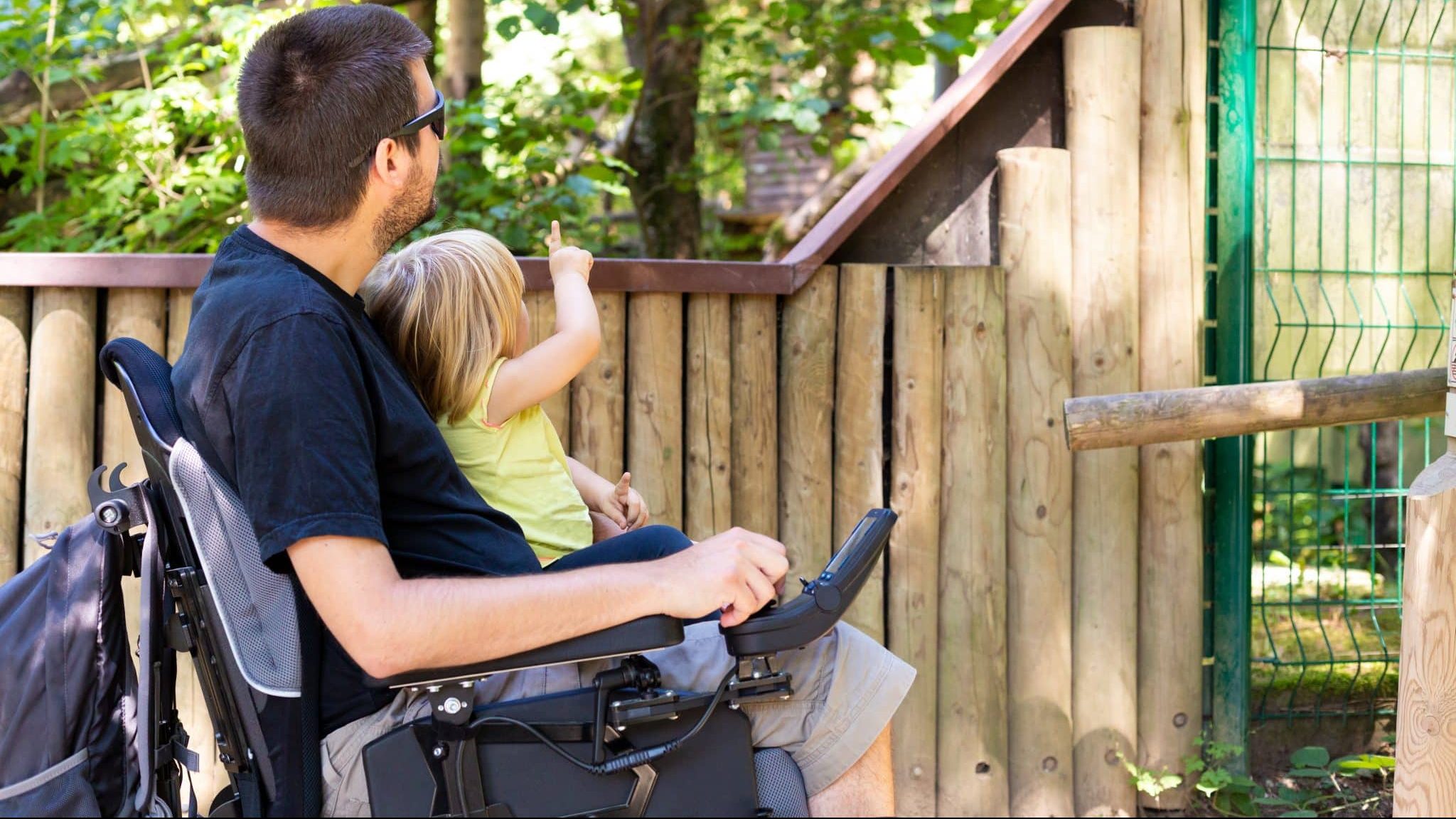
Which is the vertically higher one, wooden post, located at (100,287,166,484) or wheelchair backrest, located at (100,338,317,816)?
wooden post, located at (100,287,166,484)

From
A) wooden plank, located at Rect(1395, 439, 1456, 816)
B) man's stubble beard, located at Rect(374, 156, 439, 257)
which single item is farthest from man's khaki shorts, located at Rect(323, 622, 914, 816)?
wooden plank, located at Rect(1395, 439, 1456, 816)

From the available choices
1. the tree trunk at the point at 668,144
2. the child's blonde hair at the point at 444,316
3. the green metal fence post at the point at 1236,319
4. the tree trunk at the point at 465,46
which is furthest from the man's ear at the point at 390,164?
the tree trunk at the point at 465,46

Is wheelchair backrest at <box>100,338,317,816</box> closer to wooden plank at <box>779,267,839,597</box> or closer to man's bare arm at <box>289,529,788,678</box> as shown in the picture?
man's bare arm at <box>289,529,788,678</box>

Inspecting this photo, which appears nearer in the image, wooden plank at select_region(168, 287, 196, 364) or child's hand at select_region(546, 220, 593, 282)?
child's hand at select_region(546, 220, 593, 282)

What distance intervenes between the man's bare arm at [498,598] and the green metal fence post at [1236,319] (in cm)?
225

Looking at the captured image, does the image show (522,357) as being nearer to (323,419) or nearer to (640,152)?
(323,419)

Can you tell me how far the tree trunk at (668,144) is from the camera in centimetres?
638

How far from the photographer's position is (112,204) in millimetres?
4242

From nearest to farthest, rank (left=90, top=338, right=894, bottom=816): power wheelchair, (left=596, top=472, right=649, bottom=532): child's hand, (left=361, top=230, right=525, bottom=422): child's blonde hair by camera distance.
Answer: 1. (left=90, top=338, right=894, bottom=816): power wheelchair
2. (left=361, top=230, right=525, bottom=422): child's blonde hair
3. (left=596, top=472, right=649, bottom=532): child's hand

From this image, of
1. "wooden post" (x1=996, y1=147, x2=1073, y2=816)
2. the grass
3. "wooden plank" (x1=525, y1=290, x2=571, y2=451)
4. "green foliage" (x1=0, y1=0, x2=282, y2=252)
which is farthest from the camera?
"green foliage" (x1=0, y1=0, x2=282, y2=252)

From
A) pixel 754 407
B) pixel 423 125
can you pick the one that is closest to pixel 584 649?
pixel 423 125

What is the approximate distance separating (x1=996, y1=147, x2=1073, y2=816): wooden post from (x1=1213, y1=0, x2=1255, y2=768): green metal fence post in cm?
47

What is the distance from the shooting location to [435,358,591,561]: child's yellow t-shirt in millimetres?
2320

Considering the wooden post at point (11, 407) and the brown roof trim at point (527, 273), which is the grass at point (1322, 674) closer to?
the brown roof trim at point (527, 273)
